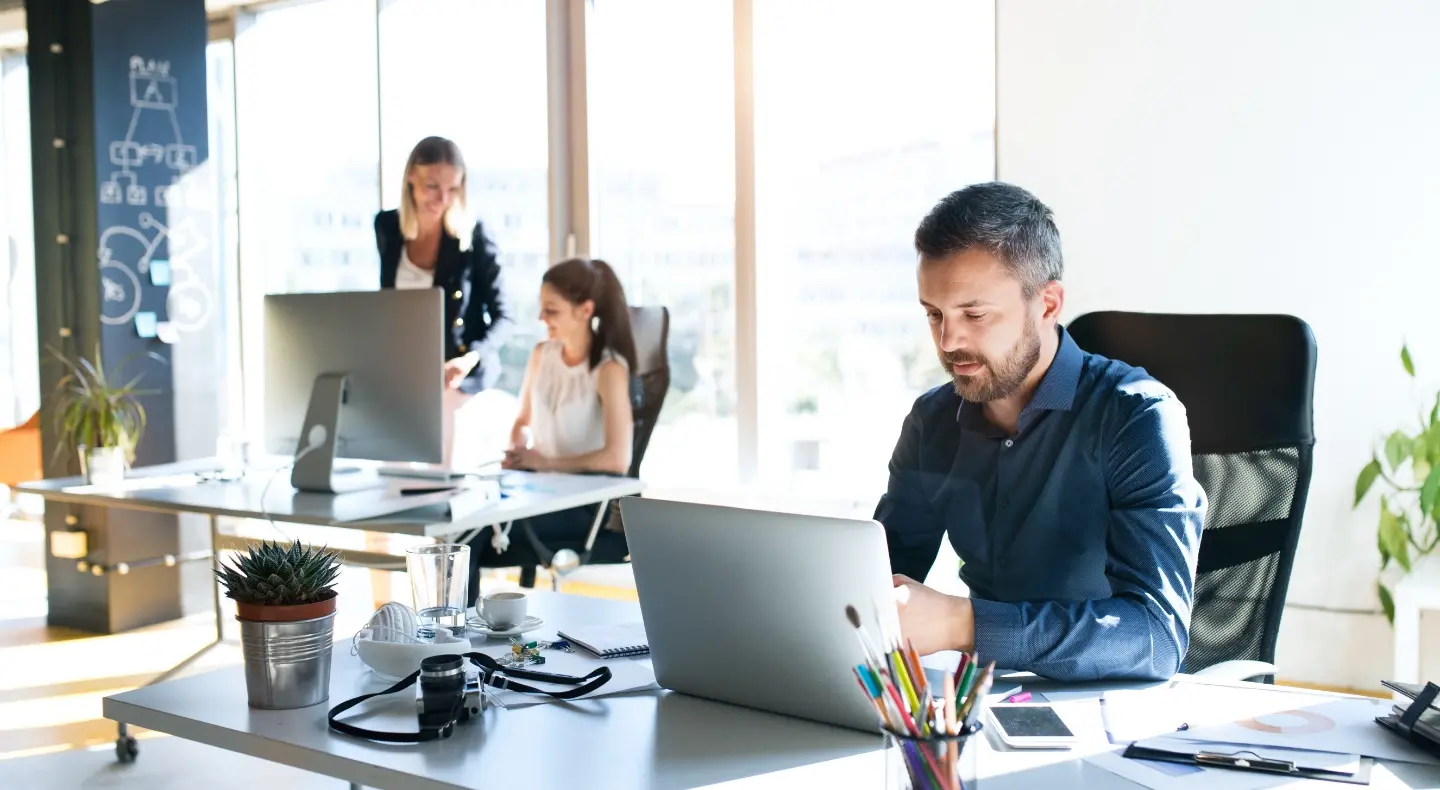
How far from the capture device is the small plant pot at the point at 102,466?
3.50 meters

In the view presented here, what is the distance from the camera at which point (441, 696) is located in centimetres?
131

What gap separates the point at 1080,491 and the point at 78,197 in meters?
4.05

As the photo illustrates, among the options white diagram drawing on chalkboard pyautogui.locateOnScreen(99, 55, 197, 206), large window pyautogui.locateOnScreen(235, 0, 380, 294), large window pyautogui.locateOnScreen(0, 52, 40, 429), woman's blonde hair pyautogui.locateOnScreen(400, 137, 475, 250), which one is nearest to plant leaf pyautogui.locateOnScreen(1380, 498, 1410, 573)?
woman's blonde hair pyautogui.locateOnScreen(400, 137, 475, 250)

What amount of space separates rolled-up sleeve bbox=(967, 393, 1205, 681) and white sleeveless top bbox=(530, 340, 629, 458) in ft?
7.32

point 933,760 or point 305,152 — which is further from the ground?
point 305,152

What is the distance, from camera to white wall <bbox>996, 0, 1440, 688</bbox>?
344cm

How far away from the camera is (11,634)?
14.8 ft

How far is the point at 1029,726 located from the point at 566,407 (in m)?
2.66

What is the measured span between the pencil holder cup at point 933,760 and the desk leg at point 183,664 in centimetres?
230

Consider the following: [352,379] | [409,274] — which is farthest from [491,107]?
[352,379]

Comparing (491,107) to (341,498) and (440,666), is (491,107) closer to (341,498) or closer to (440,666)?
(341,498)

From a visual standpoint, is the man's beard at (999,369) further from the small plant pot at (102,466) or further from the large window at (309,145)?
the large window at (309,145)

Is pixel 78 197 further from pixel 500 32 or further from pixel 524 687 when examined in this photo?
pixel 524 687

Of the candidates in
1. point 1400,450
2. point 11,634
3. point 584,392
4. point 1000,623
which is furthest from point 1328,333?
point 11,634
